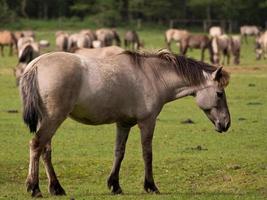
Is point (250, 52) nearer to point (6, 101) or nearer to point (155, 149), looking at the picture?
point (6, 101)

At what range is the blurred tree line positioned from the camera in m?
83.5

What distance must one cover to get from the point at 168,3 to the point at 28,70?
73283 mm

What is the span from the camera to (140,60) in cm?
1183

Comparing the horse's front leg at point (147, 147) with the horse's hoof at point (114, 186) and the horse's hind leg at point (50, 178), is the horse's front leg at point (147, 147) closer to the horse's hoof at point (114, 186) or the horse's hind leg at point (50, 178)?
the horse's hoof at point (114, 186)

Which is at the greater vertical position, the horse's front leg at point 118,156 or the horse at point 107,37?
the horse's front leg at point 118,156

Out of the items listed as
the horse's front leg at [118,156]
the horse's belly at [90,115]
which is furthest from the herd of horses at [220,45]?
the horse's belly at [90,115]

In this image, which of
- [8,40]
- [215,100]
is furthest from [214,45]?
[215,100]

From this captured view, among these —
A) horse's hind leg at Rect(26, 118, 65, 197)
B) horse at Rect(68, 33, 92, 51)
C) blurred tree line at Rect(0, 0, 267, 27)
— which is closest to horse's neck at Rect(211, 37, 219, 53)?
horse at Rect(68, 33, 92, 51)

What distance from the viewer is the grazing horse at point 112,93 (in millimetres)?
10781

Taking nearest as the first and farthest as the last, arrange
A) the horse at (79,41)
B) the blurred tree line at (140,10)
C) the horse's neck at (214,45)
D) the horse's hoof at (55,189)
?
the horse's hoof at (55,189)
the horse's neck at (214,45)
the horse at (79,41)
the blurred tree line at (140,10)

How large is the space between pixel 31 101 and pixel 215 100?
2.80 m

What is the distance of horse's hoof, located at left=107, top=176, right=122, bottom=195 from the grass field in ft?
0.43

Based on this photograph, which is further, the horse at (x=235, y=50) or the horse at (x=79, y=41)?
the horse at (x=79, y=41)

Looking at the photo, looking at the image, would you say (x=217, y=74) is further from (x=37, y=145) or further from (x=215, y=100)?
(x=37, y=145)
